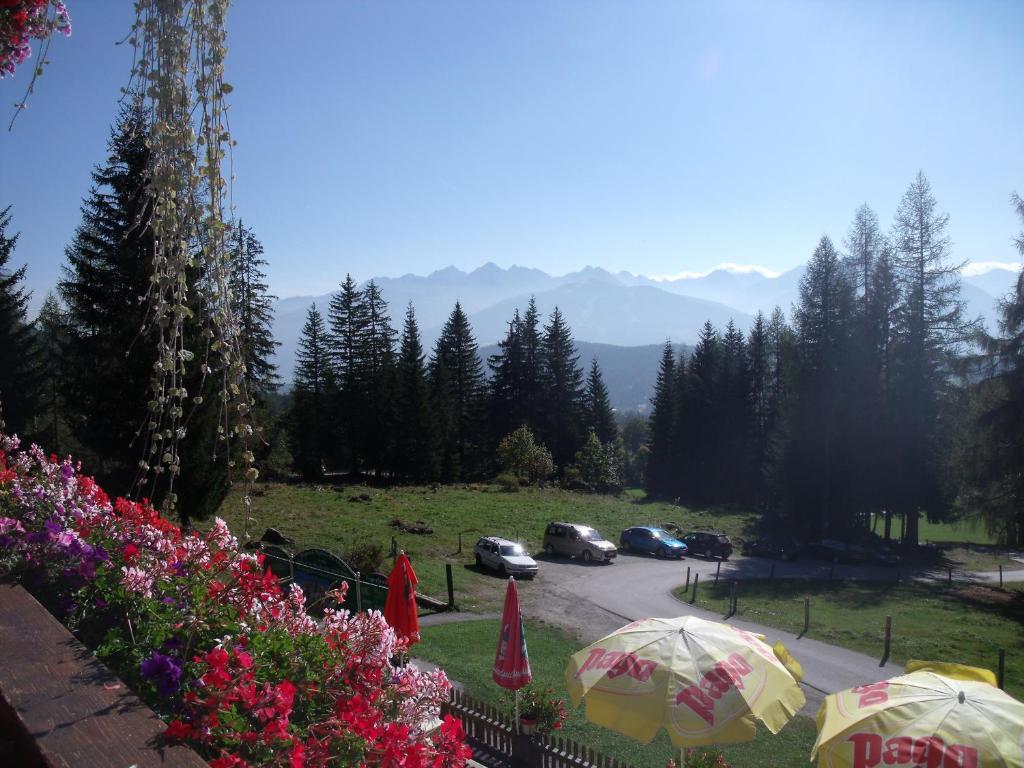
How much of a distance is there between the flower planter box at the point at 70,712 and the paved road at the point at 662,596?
13.1m

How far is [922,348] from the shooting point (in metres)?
33.1

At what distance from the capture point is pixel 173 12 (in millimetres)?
2307

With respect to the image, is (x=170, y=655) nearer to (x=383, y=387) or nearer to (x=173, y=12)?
(x=173, y=12)

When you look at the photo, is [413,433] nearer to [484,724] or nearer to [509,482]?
[509,482]

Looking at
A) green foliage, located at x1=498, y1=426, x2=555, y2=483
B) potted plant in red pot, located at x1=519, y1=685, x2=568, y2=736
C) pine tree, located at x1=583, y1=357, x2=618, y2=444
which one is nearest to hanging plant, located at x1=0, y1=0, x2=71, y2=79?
potted plant in red pot, located at x1=519, y1=685, x2=568, y2=736

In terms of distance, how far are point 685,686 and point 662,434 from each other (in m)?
54.7

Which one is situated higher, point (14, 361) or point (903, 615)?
point (14, 361)

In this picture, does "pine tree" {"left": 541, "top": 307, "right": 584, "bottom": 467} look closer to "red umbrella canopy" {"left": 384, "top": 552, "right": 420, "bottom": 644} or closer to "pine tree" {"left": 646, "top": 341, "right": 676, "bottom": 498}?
"pine tree" {"left": 646, "top": 341, "right": 676, "bottom": 498}

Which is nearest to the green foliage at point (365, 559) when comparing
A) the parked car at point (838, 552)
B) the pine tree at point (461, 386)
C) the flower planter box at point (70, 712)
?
the flower planter box at point (70, 712)

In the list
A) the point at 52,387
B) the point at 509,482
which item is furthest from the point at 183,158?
the point at 509,482

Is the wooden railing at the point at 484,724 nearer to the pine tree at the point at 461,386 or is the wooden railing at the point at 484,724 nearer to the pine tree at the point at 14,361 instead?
the pine tree at the point at 14,361

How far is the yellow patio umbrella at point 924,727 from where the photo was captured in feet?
17.2

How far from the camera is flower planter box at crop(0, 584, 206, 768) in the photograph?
175 centimetres

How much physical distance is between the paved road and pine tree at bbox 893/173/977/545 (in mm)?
5018
